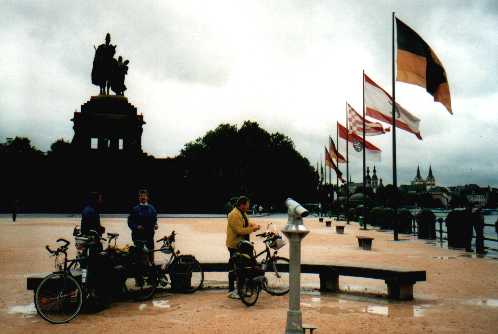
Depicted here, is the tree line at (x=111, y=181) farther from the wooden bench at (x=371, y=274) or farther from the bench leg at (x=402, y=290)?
the bench leg at (x=402, y=290)

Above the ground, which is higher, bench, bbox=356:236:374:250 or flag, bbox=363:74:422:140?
flag, bbox=363:74:422:140

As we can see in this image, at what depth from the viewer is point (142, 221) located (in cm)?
1080

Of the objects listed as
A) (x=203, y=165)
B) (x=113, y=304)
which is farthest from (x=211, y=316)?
(x=203, y=165)

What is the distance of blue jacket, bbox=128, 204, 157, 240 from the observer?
10758 mm

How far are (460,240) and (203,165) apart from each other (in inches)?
1779

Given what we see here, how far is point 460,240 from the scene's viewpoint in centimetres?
2166

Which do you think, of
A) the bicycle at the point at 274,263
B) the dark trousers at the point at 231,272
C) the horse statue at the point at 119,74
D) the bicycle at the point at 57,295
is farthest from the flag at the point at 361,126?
the horse statue at the point at 119,74

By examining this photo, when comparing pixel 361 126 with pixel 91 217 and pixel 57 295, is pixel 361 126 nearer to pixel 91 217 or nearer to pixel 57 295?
pixel 91 217

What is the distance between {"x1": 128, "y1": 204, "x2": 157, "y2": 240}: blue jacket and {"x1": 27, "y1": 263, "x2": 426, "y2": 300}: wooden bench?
1404 mm

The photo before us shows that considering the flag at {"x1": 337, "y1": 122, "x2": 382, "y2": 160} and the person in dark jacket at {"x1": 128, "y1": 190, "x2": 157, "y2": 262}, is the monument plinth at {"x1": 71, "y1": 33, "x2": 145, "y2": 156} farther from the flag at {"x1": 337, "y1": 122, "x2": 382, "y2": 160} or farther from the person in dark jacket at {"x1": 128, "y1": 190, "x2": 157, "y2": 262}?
the person in dark jacket at {"x1": 128, "y1": 190, "x2": 157, "y2": 262}

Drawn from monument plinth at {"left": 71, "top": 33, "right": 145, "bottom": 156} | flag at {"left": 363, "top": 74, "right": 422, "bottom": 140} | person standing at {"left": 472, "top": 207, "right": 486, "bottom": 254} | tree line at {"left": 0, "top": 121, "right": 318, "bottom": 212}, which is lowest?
person standing at {"left": 472, "top": 207, "right": 486, "bottom": 254}

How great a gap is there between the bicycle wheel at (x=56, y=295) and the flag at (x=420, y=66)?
14.2 metres

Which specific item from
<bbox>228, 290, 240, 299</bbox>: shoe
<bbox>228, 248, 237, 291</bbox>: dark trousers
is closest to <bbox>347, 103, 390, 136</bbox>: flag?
<bbox>228, 248, 237, 291</bbox>: dark trousers

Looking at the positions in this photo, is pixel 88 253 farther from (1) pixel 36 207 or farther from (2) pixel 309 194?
(2) pixel 309 194
